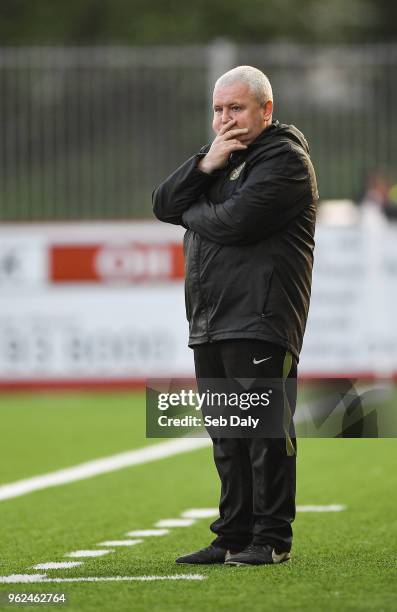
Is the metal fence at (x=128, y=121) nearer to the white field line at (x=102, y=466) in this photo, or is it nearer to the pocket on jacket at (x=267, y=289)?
the white field line at (x=102, y=466)

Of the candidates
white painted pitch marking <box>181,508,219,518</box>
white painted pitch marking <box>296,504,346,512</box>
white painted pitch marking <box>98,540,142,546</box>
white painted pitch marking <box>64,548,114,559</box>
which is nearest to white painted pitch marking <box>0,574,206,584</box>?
white painted pitch marking <box>64,548,114,559</box>

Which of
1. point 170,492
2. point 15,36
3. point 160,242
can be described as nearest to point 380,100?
point 160,242

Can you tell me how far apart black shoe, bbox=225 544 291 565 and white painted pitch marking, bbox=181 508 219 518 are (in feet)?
6.76

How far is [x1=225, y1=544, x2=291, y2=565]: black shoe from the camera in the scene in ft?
21.1

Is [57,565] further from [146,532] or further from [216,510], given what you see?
[216,510]

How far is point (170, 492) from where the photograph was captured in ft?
31.9

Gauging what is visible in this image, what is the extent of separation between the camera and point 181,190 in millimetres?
6445

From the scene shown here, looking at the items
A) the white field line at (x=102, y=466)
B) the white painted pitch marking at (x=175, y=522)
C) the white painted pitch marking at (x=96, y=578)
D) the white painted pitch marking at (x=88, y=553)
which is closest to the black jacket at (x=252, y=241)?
the white painted pitch marking at (x=96, y=578)

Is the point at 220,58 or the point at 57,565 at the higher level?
the point at 220,58

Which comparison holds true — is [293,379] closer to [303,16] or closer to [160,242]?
[160,242]

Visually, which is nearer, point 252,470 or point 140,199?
point 252,470

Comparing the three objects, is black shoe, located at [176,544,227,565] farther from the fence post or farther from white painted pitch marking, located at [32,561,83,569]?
the fence post

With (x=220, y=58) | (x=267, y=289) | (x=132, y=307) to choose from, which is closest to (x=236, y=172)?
(x=267, y=289)

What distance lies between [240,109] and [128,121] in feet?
39.8
